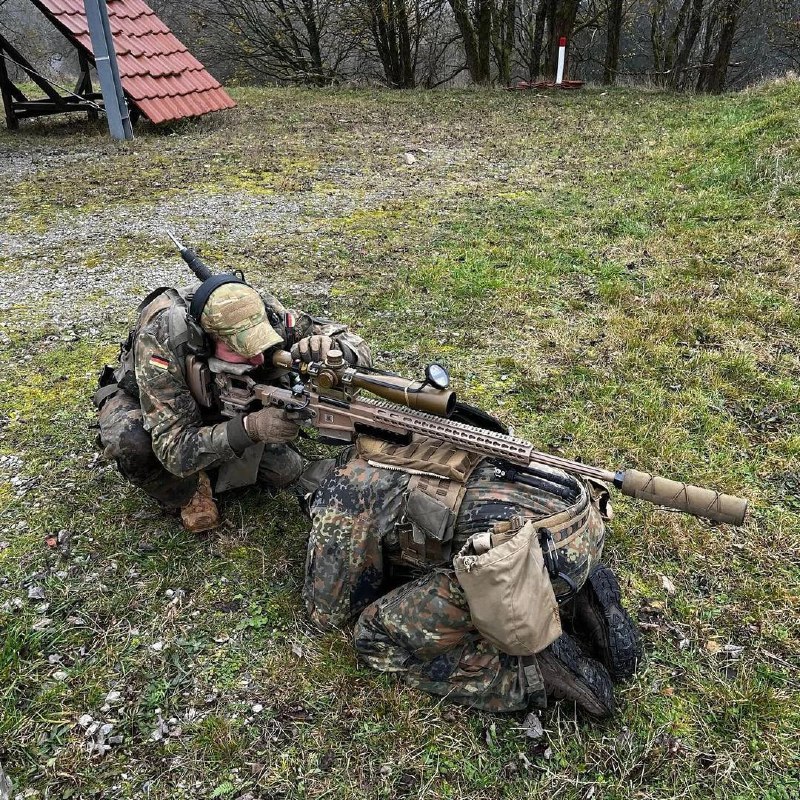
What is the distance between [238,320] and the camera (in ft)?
11.8

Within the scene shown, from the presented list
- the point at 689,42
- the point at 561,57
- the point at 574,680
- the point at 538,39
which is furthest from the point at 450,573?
the point at 689,42

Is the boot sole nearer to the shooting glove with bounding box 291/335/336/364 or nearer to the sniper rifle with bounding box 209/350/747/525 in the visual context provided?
the sniper rifle with bounding box 209/350/747/525

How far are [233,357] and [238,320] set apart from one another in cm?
30

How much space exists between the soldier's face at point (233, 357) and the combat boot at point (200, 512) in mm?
833

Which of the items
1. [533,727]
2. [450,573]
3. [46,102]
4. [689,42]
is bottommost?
[533,727]

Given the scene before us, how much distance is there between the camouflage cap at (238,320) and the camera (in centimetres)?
358

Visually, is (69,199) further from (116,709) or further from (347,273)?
(116,709)

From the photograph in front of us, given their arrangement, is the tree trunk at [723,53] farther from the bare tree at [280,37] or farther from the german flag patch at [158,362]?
the german flag patch at [158,362]

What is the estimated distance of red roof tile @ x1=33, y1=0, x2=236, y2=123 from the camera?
11.6 meters

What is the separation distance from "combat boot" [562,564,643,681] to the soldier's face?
2.16m

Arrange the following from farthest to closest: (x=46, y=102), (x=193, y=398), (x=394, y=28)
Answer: (x=394, y=28), (x=46, y=102), (x=193, y=398)

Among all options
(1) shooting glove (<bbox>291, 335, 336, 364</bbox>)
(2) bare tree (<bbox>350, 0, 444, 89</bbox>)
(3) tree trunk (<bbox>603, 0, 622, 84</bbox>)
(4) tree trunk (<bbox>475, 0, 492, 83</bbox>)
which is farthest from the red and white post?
(1) shooting glove (<bbox>291, 335, 336, 364</bbox>)

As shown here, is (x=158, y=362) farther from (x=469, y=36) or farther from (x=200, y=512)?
(x=469, y=36)

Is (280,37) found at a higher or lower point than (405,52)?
higher
